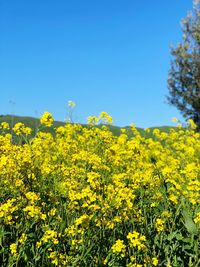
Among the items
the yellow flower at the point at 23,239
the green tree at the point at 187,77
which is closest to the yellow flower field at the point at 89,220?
the yellow flower at the point at 23,239

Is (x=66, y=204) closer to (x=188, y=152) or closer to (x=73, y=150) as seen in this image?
(x=73, y=150)

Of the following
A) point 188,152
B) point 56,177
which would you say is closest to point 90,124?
point 188,152

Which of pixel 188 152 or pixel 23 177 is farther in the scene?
pixel 188 152

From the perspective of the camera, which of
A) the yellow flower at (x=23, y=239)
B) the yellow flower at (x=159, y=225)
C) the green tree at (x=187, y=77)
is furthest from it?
the green tree at (x=187, y=77)

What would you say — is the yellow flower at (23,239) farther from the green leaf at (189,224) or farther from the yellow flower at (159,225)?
the green leaf at (189,224)

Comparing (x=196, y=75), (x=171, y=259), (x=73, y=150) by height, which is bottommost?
(x=171, y=259)

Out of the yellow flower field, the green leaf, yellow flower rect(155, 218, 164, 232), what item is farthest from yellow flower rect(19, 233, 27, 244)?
the green leaf

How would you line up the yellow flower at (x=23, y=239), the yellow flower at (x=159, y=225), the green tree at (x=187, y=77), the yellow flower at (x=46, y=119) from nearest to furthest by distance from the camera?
the yellow flower at (x=23, y=239) < the yellow flower at (x=159, y=225) < the yellow flower at (x=46, y=119) < the green tree at (x=187, y=77)

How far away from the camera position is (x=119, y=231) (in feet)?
16.8

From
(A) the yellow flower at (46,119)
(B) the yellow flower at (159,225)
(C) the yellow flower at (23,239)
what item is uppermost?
(A) the yellow flower at (46,119)

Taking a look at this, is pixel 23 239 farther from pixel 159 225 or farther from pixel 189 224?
pixel 189 224

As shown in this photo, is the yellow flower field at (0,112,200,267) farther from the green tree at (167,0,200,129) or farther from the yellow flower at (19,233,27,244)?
the green tree at (167,0,200,129)

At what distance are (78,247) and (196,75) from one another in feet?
85.7

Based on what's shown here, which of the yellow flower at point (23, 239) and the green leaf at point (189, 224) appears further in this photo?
the green leaf at point (189, 224)
